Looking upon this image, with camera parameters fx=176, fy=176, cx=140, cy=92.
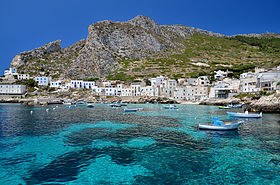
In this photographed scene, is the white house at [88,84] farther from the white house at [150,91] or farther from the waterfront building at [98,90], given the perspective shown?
the white house at [150,91]

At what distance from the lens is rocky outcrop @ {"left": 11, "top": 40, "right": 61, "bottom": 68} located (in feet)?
487

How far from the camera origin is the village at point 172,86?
77062 mm

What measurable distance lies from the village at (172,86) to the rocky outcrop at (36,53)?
38.9 feet

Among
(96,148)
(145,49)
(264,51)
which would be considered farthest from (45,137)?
(264,51)

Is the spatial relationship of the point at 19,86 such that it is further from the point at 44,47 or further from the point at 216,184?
the point at 216,184

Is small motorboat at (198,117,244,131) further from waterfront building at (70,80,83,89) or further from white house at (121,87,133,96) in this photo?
waterfront building at (70,80,83,89)

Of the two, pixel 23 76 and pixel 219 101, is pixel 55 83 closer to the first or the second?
pixel 23 76

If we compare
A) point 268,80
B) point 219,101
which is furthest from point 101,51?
point 268,80

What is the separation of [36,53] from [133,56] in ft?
292

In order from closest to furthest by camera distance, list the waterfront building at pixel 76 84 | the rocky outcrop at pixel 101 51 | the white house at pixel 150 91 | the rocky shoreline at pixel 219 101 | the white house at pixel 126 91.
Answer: the rocky shoreline at pixel 219 101 < the white house at pixel 150 91 < the white house at pixel 126 91 < the waterfront building at pixel 76 84 < the rocky outcrop at pixel 101 51

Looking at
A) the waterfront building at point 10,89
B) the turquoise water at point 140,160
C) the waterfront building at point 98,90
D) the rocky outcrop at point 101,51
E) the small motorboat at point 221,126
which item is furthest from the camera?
the rocky outcrop at point 101,51

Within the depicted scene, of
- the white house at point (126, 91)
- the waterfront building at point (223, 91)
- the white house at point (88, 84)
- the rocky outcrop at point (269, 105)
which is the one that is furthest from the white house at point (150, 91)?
the rocky outcrop at point (269, 105)

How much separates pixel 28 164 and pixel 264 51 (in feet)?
709

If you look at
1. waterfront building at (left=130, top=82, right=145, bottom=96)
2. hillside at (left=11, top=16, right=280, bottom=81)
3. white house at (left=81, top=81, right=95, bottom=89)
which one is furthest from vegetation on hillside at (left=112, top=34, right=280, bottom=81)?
waterfront building at (left=130, top=82, right=145, bottom=96)
